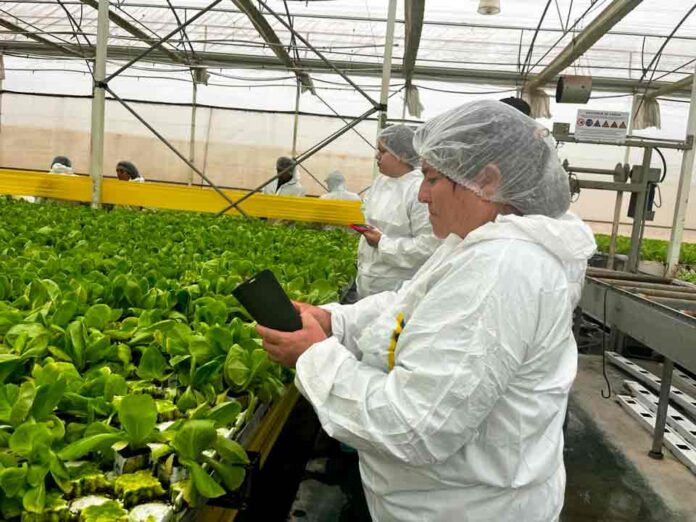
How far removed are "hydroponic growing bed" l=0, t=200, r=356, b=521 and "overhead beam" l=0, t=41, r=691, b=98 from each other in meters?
10.2

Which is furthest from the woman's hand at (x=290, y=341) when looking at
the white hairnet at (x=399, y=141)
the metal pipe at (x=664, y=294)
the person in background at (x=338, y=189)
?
the person in background at (x=338, y=189)

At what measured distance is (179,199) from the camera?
6926 millimetres

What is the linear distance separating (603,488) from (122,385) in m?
2.71

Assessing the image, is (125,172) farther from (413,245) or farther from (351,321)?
(351,321)

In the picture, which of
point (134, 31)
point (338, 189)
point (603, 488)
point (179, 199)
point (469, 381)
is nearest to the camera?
point (469, 381)

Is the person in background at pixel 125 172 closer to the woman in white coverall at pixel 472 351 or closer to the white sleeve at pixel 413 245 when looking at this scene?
the white sleeve at pixel 413 245

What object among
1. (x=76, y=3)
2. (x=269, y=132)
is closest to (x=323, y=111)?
(x=269, y=132)

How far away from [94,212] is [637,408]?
14.9 ft

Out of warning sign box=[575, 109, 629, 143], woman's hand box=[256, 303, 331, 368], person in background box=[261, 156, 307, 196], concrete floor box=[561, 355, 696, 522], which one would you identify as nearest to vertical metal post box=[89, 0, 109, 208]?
person in background box=[261, 156, 307, 196]

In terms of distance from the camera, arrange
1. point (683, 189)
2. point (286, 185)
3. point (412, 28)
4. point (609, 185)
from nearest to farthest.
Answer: point (609, 185), point (683, 189), point (286, 185), point (412, 28)

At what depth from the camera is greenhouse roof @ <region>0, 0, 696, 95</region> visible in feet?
31.4

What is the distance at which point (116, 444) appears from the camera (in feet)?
3.81

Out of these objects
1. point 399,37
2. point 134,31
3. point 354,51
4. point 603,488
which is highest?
point 399,37

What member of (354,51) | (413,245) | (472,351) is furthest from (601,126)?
(354,51)
